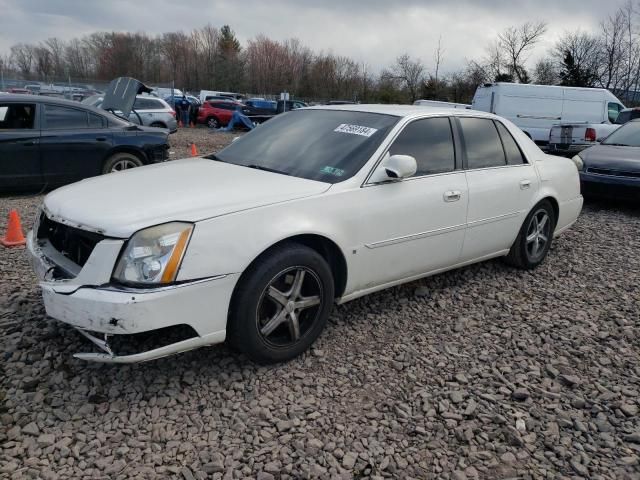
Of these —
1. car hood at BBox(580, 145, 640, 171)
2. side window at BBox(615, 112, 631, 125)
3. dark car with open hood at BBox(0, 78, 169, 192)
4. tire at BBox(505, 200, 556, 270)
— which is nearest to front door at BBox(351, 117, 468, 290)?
tire at BBox(505, 200, 556, 270)

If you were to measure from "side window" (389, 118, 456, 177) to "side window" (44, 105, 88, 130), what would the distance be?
5.67 meters

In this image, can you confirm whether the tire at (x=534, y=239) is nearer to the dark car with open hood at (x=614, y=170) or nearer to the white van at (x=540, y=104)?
the dark car with open hood at (x=614, y=170)

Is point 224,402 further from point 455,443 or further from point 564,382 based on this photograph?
point 564,382

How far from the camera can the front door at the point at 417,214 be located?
11.0 ft

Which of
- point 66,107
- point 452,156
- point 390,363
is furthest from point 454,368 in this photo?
point 66,107

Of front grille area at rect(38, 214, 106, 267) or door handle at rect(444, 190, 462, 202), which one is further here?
door handle at rect(444, 190, 462, 202)

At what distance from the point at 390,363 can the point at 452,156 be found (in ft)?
5.65

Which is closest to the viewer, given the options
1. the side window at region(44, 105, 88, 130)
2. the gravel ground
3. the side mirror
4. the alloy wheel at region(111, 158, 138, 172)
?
the gravel ground

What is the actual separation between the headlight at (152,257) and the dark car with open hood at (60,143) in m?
5.52

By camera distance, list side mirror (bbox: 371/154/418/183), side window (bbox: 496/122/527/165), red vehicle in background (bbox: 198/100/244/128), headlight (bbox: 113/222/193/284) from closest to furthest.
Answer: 1. headlight (bbox: 113/222/193/284)
2. side mirror (bbox: 371/154/418/183)
3. side window (bbox: 496/122/527/165)
4. red vehicle in background (bbox: 198/100/244/128)

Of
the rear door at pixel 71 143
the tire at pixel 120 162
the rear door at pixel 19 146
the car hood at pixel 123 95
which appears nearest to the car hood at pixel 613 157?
the tire at pixel 120 162

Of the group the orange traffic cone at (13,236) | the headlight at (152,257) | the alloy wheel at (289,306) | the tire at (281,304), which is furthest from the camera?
the orange traffic cone at (13,236)

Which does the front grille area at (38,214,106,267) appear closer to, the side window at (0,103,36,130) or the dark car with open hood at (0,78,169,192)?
the dark car with open hood at (0,78,169,192)

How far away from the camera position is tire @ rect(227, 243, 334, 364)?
2.78m
